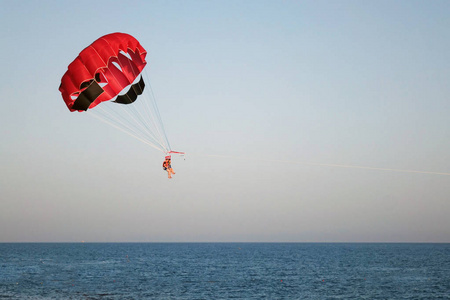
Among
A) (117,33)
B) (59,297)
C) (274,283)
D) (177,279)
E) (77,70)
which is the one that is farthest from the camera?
(177,279)

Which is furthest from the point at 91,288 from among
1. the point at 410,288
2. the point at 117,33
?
the point at 410,288

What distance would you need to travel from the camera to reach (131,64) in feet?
86.6

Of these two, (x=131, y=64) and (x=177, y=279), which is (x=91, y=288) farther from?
(x=131, y=64)

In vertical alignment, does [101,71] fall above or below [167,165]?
above

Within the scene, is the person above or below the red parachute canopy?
below

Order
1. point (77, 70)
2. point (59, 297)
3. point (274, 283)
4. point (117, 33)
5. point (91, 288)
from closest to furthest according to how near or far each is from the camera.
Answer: point (77, 70) < point (117, 33) < point (59, 297) < point (91, 288) < point (274, 283)

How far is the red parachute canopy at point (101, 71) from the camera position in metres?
23.5

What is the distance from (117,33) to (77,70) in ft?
10.8

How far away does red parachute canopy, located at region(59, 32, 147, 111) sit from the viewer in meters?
23.5

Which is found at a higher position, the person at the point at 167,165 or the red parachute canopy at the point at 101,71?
the red parachute canopy at the point at 101,71

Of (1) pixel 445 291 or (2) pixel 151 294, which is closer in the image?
(2) pixel 151 294

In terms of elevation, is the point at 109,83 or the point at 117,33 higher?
the point at 117,33

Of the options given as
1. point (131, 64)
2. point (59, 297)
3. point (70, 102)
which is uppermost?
point (131, 64)

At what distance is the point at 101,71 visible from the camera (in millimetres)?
24453
